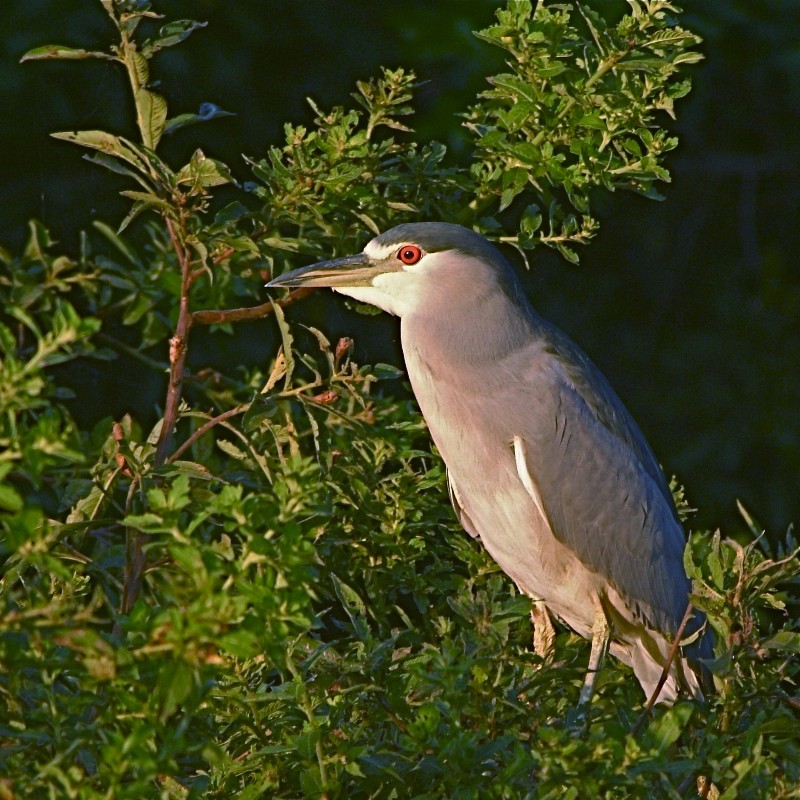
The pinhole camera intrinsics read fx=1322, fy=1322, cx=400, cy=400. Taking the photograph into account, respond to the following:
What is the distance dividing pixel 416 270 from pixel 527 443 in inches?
15.0

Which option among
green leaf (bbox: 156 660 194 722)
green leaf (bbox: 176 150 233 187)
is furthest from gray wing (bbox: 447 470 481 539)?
green leaf (bbox: 156 660 194 722)

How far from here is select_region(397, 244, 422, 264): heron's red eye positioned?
2.39 meters

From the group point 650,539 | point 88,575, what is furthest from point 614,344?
point 88,575

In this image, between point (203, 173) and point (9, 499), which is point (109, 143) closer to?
point (203, 173)

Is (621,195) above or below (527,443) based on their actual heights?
below

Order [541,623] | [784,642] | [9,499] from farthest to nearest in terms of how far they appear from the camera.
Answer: [541,623], [784,642], [9,499]

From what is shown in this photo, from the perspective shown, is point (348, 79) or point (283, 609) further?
point (348, 79)

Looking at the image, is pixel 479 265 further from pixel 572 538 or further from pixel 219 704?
pixel 219 704

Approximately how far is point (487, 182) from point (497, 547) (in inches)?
28.8

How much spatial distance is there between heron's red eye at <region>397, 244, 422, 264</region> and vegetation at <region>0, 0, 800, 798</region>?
0.37 feet

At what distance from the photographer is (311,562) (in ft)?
4.22

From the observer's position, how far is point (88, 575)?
1752 millimetres

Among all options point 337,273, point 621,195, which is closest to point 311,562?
point 337,273

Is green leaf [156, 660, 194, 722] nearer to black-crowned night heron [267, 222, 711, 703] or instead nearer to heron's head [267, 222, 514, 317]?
heron's head [267, 222, 514, 317]
